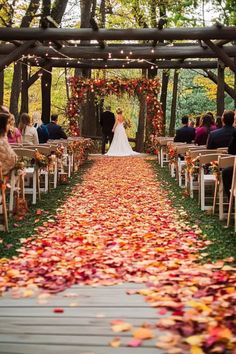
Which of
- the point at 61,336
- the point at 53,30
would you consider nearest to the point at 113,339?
the point at 61,336

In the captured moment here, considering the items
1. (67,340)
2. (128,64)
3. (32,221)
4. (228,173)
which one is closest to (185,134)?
(228,173)

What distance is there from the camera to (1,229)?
6.93 meters

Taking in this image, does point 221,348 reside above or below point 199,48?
below

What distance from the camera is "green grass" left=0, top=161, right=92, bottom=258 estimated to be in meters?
6.04

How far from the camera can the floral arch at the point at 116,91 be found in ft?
72.7

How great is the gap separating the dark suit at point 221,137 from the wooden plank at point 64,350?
6.77m

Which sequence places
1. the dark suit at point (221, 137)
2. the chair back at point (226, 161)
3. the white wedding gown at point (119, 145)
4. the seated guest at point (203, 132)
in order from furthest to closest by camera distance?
the white wedding gown at point (119, 145)
the seated guest at point (203, 132)
the dark suit at point (221, 137)
the chair back at point (226, 161)

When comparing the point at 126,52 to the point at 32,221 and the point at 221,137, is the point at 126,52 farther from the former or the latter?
the point at 32,221

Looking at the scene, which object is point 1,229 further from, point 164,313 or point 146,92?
point 146,92

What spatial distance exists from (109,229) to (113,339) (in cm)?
404

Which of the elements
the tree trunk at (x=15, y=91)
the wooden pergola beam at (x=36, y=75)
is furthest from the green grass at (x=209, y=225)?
A: the wooden pergola beam at (x=36, y=75)

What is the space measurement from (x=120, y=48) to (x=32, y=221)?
A: 1083 centimetres

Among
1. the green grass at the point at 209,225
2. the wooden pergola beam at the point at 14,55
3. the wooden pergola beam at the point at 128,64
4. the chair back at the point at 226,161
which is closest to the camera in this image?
the green grass at the point at 209,225

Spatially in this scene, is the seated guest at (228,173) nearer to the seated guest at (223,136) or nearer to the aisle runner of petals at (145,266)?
the aisle runner of petals at (145,266)
